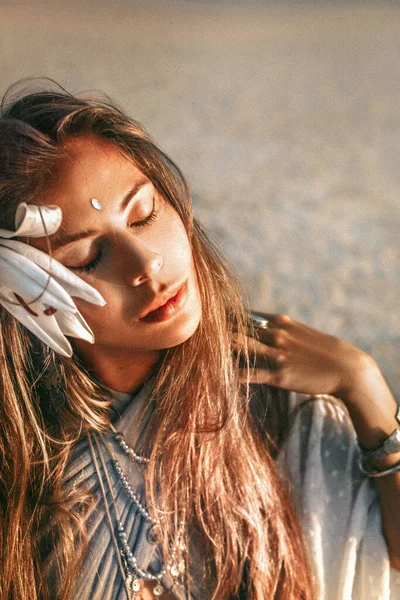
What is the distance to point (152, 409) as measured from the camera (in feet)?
3.34

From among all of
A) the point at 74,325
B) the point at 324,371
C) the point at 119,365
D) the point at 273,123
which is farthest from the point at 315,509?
the point at 273,123

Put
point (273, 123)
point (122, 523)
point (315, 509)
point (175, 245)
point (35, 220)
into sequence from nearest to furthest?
point (35, 220) < point (175, 245) < point (122, 523) < point (315, 509) < point (273, 123)

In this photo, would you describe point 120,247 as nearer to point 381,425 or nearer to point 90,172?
point 90,172

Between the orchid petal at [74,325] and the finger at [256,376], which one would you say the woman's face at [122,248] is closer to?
the orchid petal at [74,325]

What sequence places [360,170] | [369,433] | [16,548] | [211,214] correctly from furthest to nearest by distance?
1. [360,170]
2. [211,214]
3. [369,433]
4. [16,548]

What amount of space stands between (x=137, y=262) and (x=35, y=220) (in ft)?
0.40

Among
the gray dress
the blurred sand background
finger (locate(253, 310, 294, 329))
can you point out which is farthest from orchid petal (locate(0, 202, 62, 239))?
the blurred sand background

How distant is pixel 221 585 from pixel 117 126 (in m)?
0.62

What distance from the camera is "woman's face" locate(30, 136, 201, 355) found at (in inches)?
33.3

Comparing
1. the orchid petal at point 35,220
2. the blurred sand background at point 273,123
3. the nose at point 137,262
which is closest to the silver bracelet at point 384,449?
the nose at point 137,262

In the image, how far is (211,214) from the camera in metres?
3.14

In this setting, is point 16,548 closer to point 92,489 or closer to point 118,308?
point 92,489

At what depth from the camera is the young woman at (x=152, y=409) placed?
85 centimetres

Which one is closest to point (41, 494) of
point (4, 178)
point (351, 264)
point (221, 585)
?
point (221, 585)
